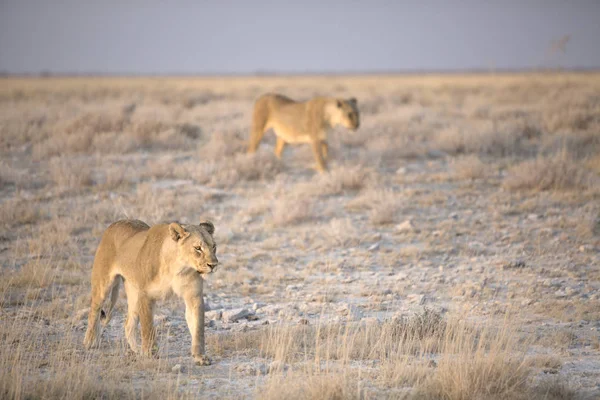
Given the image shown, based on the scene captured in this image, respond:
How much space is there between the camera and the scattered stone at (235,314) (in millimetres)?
7231

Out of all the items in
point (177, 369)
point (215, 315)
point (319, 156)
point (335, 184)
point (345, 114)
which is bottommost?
point (215, 315)

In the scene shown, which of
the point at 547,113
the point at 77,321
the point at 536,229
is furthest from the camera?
the point at 547,113

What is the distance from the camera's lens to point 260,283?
8.70m

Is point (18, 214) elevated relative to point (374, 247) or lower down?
elevated

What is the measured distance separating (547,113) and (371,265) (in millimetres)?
16353

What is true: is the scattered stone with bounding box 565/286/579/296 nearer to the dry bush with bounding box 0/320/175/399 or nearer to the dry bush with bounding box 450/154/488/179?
the dry bush with bounding box 0/320/175/399

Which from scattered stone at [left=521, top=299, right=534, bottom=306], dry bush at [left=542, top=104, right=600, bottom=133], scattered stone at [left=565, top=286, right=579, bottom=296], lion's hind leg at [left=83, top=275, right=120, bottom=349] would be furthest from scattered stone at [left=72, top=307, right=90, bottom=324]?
dry bush at [left=542, top=104, right=600, bottom=133]

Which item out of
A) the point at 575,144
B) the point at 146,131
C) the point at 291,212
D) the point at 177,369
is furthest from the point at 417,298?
the point at 146,131

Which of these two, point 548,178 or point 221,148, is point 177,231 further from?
point 221,148

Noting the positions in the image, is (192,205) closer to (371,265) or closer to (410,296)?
(371,265)

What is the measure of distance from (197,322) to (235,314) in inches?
66.4

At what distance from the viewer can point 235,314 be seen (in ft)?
23.8

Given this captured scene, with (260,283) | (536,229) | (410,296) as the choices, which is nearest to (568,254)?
(536,229)

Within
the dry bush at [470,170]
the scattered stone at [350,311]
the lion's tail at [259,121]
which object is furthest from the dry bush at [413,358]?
the lion's tail at [259,121]
